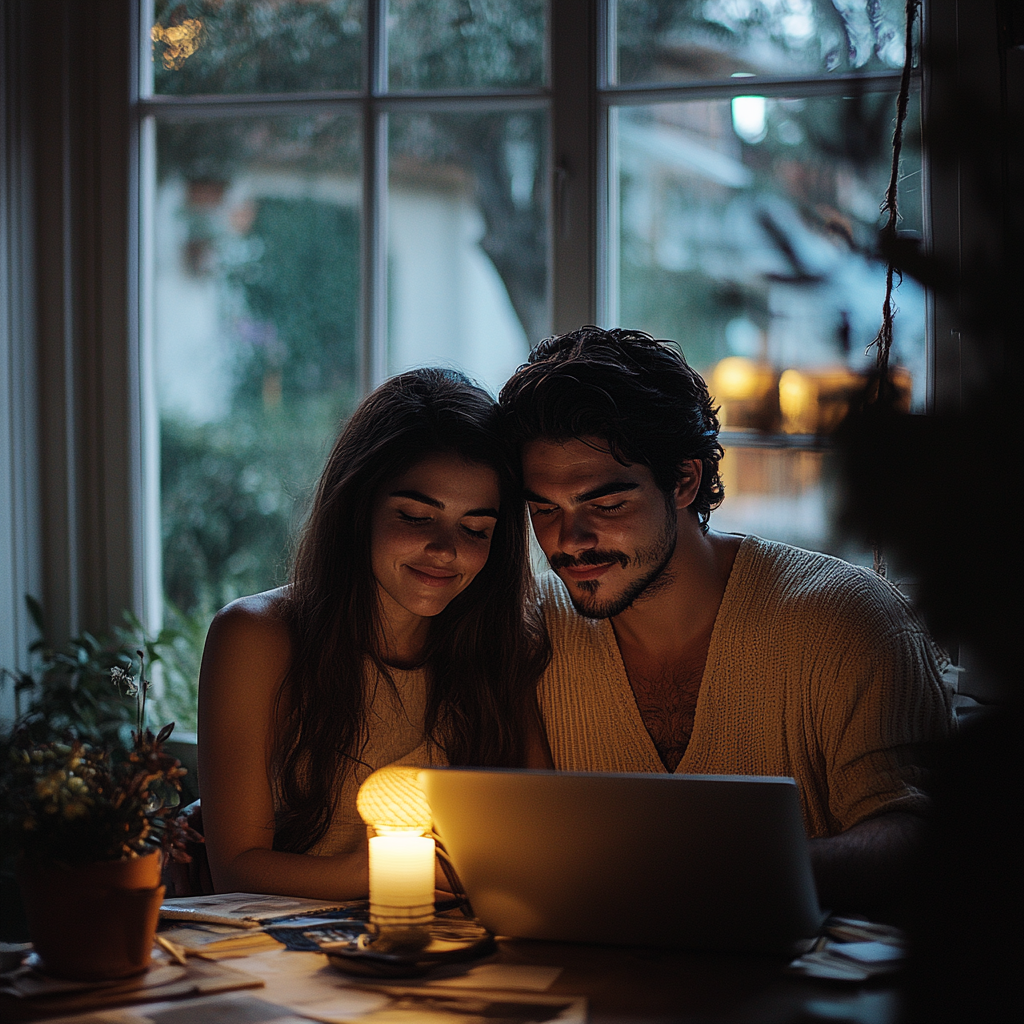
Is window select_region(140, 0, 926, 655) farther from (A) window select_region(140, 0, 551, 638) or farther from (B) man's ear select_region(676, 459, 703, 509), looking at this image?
(B) man's ear select_region(676, 459, 703, 509)

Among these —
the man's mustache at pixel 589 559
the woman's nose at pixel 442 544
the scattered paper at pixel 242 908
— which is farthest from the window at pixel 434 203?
the scattered paper at pixel 242 908

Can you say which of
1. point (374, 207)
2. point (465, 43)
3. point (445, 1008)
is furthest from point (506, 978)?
point (465, 43)

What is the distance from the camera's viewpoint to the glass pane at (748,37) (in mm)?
2285

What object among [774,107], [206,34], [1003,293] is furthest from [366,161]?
[1003,293]

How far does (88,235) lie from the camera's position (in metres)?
2.68

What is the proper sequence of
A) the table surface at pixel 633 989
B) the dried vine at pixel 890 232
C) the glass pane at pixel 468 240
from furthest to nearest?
the glass pane at pixel 468 240
the table surface at pixel 633 989
the dried vine at pixel 890 232

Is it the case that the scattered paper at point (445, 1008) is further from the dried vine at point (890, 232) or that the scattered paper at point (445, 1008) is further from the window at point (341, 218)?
the window at point (341, 218)

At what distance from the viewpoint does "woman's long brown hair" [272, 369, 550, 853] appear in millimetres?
1734

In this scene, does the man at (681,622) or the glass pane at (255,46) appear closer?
the man at (681,622)

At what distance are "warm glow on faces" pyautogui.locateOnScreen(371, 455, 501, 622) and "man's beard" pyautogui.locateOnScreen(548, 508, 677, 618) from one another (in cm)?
16

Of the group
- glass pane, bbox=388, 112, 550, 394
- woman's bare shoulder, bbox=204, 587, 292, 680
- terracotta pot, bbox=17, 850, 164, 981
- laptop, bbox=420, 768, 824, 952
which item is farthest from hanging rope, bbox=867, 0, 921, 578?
glass pane, bbox=388, 112, 550, 394

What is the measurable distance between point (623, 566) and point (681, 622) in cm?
21

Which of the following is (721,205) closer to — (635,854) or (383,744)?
(383,744)

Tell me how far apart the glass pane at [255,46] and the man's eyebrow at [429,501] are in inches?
52.9
